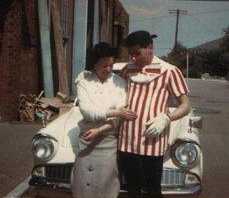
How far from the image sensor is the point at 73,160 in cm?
507

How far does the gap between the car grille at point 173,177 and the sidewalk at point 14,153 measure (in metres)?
2.23

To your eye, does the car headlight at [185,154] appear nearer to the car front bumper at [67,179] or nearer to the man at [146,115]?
the car front bumper at [67,179]

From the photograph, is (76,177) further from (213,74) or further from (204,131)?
(213,74)

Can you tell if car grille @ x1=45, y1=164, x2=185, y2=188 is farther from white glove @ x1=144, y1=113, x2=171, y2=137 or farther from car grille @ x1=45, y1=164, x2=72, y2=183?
white glove @ x1=144, y1=113, x2=171, y2=137

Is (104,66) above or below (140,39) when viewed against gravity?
below

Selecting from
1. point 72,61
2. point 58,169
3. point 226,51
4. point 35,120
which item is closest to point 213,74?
point 226,51

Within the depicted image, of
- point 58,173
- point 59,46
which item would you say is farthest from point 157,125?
point 59,46

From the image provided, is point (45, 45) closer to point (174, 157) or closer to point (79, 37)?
point (79, 37)

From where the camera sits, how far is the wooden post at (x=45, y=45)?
1434 cm

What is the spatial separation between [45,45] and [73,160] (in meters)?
9.74

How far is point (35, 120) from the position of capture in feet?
43.3

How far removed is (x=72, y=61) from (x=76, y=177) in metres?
14.8

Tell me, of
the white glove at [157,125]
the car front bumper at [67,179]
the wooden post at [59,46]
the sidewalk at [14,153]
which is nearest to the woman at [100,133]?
the white glove at [157,125]

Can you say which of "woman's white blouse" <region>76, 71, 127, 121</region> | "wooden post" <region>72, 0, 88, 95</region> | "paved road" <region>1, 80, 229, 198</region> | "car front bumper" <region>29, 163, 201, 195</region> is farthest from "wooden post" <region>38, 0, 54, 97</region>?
"woman's white blouse" <region>76, 71, 127, 121</region>
